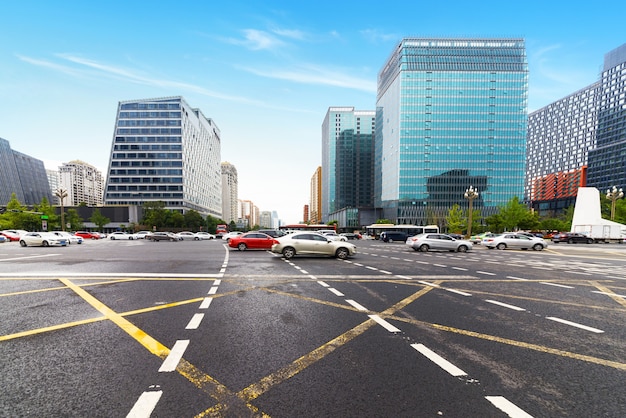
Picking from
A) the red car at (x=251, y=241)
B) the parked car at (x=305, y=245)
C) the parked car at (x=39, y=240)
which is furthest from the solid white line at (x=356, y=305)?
the parked car at (x=39, y=240)

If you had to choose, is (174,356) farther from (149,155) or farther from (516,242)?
(149,155)

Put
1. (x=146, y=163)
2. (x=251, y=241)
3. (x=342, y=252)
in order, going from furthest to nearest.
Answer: (x=146, y=163), (x=251, y=241), (x=342, y=252)

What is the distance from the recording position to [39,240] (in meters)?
26.7

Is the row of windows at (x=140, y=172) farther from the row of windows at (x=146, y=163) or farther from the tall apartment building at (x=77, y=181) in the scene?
the tall apartment building at (x=77, y=181)

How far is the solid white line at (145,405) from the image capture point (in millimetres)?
2637

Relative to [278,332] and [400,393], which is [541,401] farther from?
[278,332]

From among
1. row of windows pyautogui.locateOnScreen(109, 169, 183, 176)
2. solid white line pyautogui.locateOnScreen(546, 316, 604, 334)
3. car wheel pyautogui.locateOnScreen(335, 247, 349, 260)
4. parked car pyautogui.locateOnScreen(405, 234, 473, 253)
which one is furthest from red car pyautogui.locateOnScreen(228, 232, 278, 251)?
row of windows pyautogui.locateOnScreen(109, 169, 183, 176)

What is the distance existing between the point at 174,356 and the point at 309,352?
1762mm

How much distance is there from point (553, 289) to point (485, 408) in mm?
7872

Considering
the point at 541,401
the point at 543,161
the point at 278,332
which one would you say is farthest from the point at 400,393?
the point at 543,161

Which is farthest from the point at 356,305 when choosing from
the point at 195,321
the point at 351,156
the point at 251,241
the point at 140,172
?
the point at 351,156

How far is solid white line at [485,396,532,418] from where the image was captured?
267cm

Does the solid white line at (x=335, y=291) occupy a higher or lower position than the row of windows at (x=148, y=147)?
lower

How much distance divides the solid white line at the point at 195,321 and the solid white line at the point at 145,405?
206 cm
